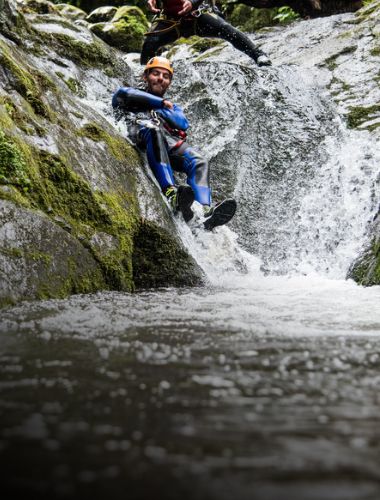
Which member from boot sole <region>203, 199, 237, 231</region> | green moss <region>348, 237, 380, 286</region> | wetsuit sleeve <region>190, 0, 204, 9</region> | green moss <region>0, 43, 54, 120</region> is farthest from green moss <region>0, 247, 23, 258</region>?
wetsuit sleeve <region>190, 0, 204, 9</region>

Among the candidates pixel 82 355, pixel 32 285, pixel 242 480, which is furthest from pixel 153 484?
pixel 32 285

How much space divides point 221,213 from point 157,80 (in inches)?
91.1

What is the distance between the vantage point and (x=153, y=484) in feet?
3.14

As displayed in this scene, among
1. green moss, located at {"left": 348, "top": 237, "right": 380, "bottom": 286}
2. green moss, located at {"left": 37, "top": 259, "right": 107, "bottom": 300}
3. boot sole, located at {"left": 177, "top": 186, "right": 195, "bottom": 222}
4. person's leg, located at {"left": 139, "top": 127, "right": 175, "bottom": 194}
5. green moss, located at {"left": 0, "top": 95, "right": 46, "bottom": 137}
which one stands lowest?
green moss, located at {"left": 348, "top": 237, "right": 380, "bottom": 286}

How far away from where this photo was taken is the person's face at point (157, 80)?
7.12 meters

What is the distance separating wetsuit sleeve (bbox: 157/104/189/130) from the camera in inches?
262

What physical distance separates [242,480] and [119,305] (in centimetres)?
258

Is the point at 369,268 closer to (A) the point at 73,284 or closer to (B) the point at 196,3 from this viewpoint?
(A) the point at 73,284

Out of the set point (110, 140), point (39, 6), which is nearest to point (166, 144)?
point (110, 140)

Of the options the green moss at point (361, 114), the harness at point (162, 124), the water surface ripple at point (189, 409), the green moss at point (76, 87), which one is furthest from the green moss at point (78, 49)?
the water surface ripple at point (189, 409)

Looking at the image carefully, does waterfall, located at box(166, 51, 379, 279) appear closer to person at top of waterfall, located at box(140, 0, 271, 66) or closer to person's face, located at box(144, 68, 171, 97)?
person at top of waterfall, located at box(140, 0, 271, 66)

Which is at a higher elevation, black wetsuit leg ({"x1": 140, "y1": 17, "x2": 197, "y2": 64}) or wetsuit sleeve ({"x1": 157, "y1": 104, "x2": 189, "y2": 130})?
black wetsuit leg ({"x1": 140, "y1": 17, "x2": 197, "y2": 64})

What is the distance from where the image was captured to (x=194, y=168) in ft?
21.4

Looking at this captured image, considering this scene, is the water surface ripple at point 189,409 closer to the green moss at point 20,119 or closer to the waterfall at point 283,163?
the green moss at point 20,119
